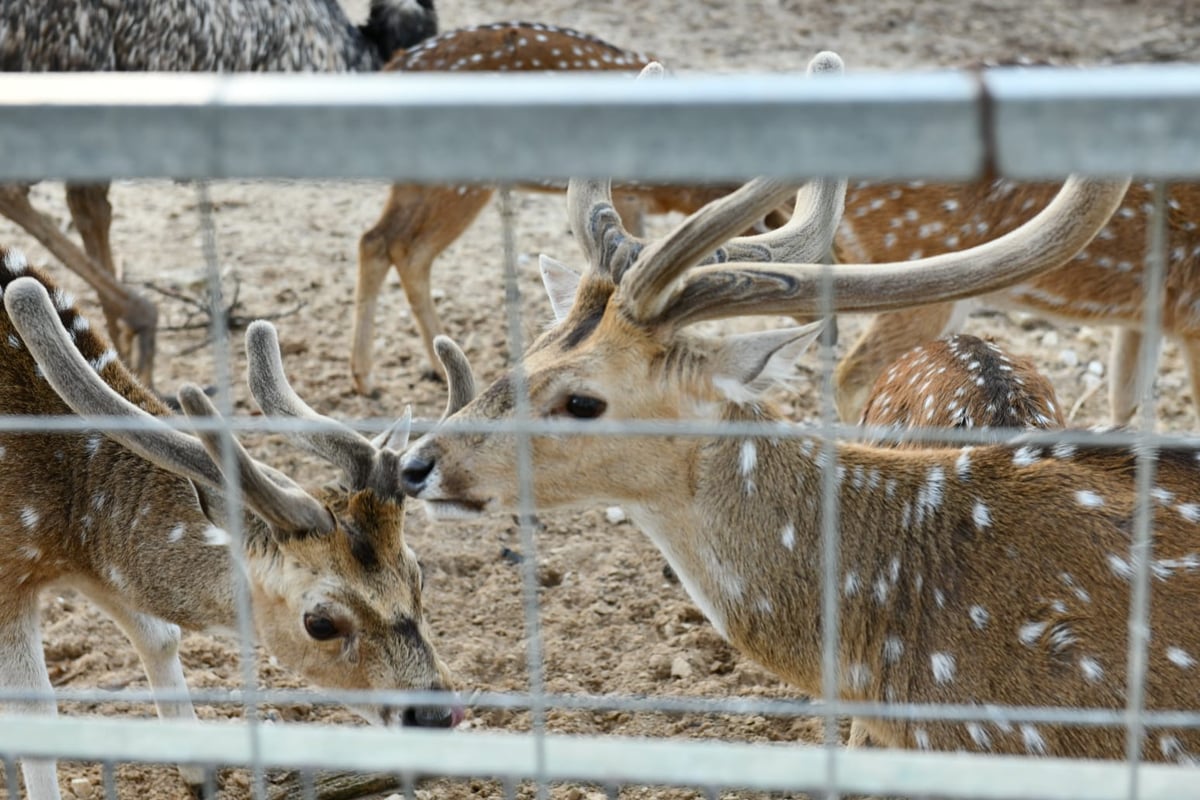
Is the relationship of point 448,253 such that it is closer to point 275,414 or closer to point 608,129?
point 275,414

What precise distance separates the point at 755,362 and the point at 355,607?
957mm

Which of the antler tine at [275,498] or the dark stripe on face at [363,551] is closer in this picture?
the antler tine at [275,498]

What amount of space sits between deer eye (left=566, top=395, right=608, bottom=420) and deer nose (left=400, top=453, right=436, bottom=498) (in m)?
0.29

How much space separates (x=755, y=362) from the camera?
2.71 m

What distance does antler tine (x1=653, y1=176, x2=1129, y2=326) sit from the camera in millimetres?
1944

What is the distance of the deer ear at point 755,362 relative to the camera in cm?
267

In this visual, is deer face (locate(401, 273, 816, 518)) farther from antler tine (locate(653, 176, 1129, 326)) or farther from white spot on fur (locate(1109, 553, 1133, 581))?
white spot on fur (locate(1109, 553, 1133, 581))

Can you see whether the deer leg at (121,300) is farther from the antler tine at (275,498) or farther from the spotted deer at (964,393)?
the spotted deer at (964,393)

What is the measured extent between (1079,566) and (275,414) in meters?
1.62

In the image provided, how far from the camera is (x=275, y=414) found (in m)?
3.02

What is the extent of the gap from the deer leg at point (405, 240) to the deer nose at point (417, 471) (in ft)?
8.59

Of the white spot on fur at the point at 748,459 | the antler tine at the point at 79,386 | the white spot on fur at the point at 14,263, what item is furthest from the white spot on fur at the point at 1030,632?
the white spot on fur at the point at 14,263

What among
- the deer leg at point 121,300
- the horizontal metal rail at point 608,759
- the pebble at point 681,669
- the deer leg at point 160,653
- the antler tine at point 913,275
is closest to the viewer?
the horizontal metal rail at point 608,759

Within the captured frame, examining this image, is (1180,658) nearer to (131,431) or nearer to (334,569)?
(334,569)
